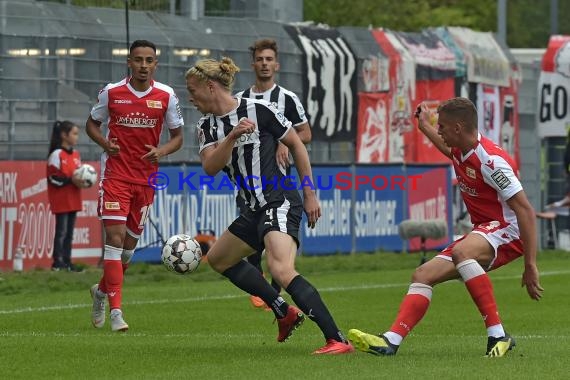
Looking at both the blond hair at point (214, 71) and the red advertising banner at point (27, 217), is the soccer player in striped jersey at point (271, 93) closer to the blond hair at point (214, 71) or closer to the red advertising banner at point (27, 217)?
the blond hair at point (214, 71)

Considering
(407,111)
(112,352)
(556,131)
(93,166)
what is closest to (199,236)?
(93,166)

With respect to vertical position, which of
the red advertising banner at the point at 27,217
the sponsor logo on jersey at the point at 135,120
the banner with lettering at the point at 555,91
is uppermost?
the banner with lettering at the point at 555,91

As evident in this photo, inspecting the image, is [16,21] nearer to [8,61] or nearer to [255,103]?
[8,61]

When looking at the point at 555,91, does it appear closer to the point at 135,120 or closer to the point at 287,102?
the point at 287,102

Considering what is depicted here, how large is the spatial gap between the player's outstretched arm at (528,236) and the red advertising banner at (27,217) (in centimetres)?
1238

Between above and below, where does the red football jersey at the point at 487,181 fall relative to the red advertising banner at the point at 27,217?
above

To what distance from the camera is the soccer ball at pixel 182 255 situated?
47.0ft

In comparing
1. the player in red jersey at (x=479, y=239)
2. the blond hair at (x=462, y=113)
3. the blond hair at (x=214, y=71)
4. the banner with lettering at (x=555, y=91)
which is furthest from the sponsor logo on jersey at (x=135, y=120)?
the banner with lettering at (x=555, y=91)

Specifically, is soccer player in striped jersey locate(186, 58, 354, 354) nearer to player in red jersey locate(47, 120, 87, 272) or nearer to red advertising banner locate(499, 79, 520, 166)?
player in red jersey locate(47, 120, 87, 272)

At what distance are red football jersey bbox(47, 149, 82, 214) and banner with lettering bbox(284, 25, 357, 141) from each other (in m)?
6.74

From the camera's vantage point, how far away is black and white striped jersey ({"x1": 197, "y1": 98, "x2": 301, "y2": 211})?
11.9m

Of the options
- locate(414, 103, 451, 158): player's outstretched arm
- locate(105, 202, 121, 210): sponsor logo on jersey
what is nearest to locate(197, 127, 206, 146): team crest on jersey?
locate(414, 103, 451, 158): player's outstretched arm

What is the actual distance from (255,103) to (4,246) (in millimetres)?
11097

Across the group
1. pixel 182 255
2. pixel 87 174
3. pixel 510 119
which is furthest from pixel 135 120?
pixel 510 119
